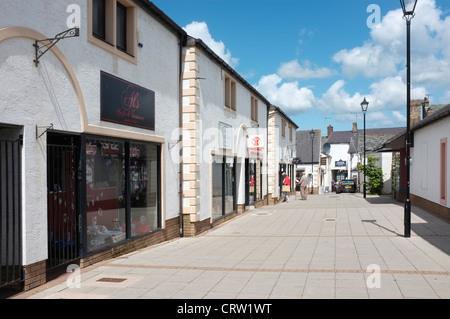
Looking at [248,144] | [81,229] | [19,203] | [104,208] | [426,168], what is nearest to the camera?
[19,203]

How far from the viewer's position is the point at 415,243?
390 inches

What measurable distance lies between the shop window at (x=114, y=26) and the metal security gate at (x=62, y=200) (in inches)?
82.8

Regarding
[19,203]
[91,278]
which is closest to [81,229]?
[91,278]

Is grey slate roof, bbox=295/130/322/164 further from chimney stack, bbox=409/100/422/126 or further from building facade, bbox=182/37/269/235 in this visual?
building facade, bbox=182/37/269/235

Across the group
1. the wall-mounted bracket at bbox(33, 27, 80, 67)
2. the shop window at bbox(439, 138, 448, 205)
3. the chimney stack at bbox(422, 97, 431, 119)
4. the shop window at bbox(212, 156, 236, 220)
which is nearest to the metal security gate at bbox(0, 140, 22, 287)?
the wall-mounted bracket at bbox(33, 27, 80, 67)

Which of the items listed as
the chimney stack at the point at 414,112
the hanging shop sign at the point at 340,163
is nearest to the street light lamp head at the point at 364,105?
the chimney stack at the point at 414,112

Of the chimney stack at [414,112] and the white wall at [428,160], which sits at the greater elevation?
the chimney stack at [414,112]

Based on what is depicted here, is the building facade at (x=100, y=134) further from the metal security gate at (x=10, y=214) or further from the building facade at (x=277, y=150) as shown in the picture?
the building facade at (x=277, y=150)

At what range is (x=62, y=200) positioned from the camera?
7.11m

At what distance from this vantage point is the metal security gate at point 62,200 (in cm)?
677

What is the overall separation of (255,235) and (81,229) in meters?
5.85

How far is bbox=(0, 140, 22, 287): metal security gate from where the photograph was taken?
571 cm

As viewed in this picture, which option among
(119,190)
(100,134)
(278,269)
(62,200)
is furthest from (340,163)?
(62,200)
